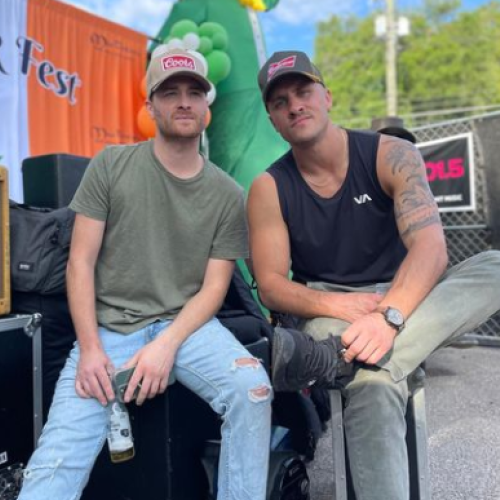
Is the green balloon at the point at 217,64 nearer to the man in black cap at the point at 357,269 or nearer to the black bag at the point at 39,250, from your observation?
the man in black cap at the point at 357,269

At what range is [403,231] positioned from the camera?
78.2 inches

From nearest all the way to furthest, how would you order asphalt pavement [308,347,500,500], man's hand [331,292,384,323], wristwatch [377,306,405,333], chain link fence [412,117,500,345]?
wristwatch [377,306,405,333] → man's hand [331,292,384,323] → asphalt pavement [308,347,500,500] → chain link fence [412,117,500,345]

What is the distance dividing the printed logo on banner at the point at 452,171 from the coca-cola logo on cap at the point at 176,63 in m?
3.63

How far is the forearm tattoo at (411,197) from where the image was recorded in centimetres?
196

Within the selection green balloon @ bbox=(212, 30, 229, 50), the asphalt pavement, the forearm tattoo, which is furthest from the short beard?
green balloon @ bbox=(212, 30, 229, 50)

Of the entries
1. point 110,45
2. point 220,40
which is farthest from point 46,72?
point 220,40

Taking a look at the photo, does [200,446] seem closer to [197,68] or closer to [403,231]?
[403,231]

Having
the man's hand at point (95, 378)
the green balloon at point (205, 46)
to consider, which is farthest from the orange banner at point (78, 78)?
the man's hand at point (95, 378)

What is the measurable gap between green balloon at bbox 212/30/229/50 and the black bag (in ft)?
12.6

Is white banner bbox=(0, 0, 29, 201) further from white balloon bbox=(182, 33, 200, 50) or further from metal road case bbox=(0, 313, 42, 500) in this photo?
metal road case bbox=(0, 313, 42, 500)

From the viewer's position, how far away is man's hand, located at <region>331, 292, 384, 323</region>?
1849mm

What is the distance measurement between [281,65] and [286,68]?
0.04m

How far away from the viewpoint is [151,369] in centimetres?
175

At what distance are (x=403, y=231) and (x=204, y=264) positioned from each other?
0.75 m
